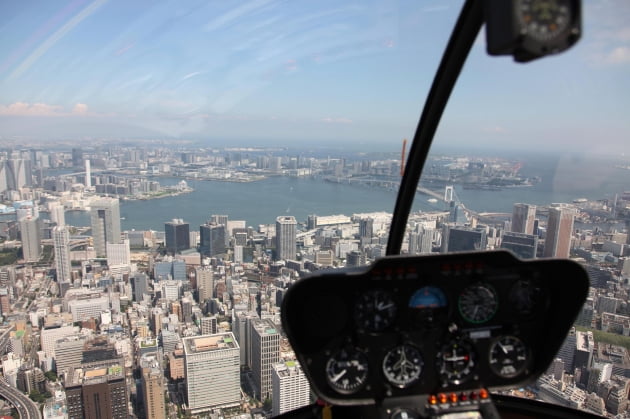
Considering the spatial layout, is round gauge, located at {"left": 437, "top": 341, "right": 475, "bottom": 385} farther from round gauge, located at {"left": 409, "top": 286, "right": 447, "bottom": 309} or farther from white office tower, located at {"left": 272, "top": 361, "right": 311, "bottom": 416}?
white office tower, located at {"left": 272, "top": 361, "right": 311, "bottom": 416}

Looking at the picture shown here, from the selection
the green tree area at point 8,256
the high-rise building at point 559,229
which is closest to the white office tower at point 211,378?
the green tree area at point 8,256

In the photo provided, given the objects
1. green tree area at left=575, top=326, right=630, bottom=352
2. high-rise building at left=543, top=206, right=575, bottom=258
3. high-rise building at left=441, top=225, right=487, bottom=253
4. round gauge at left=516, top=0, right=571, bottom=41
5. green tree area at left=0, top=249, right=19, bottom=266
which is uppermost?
round gauge at left=516, top=0, right=571, bottom=41

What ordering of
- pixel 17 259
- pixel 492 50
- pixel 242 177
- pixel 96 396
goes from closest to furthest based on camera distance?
pixel 492 50
pixel 96 396
pixel 17 259
pixel 242 177

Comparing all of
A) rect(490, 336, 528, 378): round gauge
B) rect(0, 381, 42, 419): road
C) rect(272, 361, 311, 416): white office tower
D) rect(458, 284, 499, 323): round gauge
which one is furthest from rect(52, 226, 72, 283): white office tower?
rect(490, 336, 528, 378): round gauge

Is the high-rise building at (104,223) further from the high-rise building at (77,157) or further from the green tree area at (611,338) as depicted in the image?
the green tree area at (611,338)

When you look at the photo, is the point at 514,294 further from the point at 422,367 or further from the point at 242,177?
the point at 242,177

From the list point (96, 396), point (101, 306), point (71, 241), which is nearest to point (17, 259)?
point (71, 241)

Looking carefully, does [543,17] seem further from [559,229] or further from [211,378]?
[211,378]
